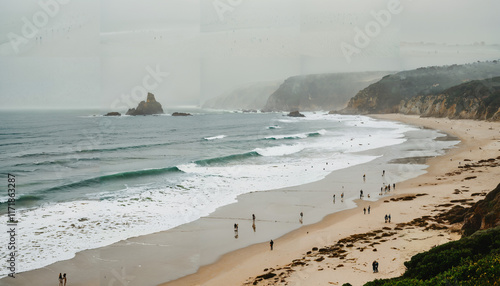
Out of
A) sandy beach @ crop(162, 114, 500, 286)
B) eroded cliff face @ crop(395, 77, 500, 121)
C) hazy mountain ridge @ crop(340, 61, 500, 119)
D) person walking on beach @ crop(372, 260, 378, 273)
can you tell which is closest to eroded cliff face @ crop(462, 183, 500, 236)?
sandy beach @ crop(162, 114, 500, 286)

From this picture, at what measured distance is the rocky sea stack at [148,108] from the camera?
146 m

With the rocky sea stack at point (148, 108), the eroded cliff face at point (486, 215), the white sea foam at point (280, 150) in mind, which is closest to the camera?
the eroded cliff face at point (486, 215)

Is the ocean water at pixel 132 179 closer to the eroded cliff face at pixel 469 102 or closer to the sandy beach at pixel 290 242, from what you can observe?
the sandy beach at pixel 290 242

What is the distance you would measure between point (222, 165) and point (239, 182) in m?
7.99

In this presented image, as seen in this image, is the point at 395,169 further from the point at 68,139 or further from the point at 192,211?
the point at 68,139

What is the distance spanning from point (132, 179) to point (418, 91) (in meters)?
136

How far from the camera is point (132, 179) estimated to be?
106 ft

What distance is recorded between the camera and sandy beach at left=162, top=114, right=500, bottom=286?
13.9 meters

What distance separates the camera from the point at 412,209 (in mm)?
21891

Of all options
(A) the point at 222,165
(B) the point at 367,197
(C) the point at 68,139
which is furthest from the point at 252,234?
(C) the point at 68,139

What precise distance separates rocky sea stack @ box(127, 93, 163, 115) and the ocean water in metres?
85.9

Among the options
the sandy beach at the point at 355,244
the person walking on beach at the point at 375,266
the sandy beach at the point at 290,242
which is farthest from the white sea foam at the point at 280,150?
the person walking on beach at the point at 375,266

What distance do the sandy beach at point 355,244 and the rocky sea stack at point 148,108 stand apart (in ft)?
436

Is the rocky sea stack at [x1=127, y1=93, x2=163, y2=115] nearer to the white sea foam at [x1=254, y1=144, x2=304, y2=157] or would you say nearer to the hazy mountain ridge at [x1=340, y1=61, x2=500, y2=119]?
the hazy mountain ridge at [x1=340, y1=61, x2=500, y2=119]
